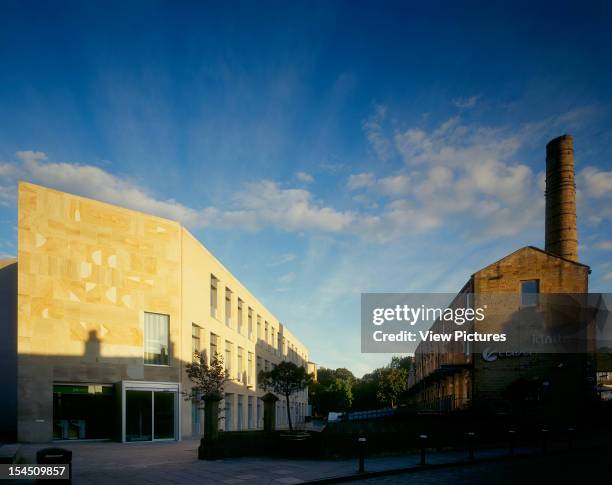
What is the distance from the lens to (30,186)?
81.7ft

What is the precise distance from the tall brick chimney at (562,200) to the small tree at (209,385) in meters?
29.5

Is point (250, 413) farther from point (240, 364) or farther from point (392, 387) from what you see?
point (392, 387)

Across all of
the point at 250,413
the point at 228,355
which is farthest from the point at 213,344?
the point at 250,413

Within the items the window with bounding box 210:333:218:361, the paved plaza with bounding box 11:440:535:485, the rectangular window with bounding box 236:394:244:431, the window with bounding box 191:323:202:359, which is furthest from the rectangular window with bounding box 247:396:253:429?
the paved plaza with bounding box 11:440:535:485

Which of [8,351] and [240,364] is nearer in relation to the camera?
[8,351]

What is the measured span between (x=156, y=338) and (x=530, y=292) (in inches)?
963

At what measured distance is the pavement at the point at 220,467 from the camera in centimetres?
1301

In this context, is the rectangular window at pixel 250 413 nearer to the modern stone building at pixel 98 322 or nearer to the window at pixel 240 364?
the window at pixel 240 364

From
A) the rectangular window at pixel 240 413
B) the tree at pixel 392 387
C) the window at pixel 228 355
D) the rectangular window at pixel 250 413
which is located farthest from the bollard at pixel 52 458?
the tree at pixel 392 387

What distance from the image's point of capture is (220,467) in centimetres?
1505

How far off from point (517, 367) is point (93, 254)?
1063 inches

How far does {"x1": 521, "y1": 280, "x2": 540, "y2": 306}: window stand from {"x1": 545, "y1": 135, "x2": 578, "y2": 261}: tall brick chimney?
336 inches

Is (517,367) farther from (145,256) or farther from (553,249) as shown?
(145,256)

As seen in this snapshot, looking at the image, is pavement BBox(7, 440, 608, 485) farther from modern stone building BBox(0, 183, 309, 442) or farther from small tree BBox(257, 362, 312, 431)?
small tree BBox(257, 362, 312, 431)
